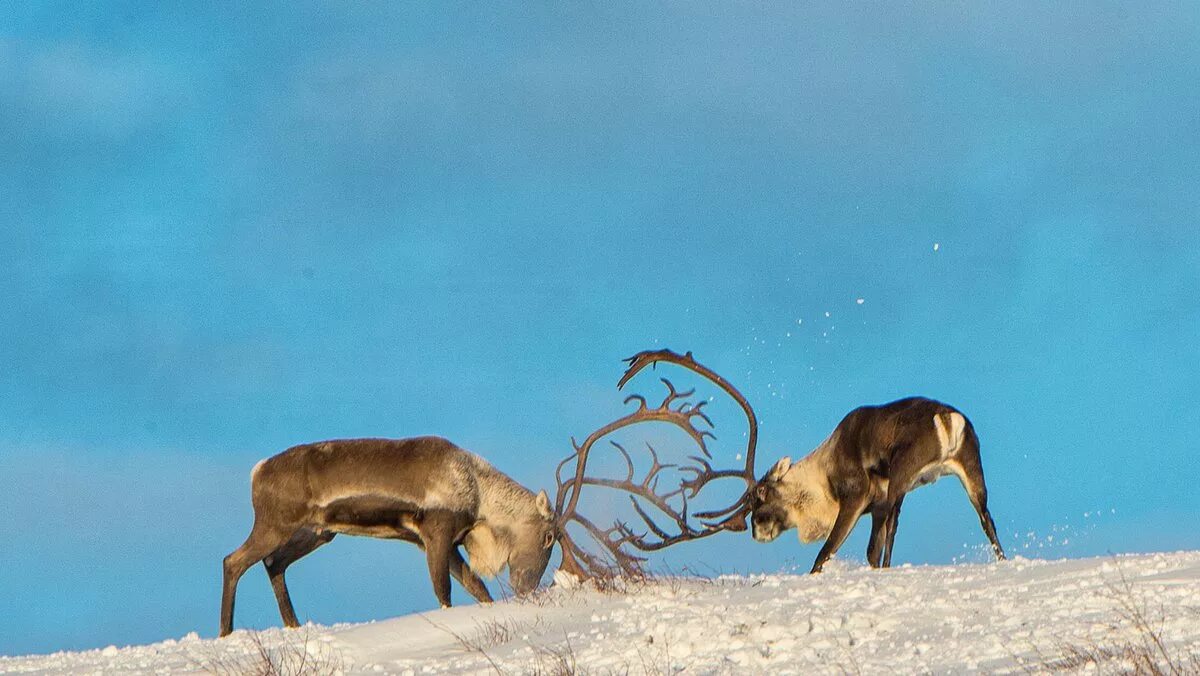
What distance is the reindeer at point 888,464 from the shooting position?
1326 cm

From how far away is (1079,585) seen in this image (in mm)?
8578

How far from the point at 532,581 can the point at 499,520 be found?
674 mm

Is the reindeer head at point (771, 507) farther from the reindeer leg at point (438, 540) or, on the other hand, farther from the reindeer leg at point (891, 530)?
the reindeer leg at point (438, 540)

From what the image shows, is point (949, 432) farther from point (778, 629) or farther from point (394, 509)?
point (778, 629)

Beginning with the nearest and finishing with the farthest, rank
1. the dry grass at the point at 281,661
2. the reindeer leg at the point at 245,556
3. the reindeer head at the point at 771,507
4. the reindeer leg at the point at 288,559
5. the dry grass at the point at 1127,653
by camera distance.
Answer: the dry grass at the point at 1127,653 → the dry grass at the point at 281,661 → the reindeer leg at the point at 245,556 → the reindeer leg at the point at 288,559 → the reindeer head at the point at 771,507

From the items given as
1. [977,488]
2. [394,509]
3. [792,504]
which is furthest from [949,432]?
[394,509]

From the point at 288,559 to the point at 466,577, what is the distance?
1.77 meters

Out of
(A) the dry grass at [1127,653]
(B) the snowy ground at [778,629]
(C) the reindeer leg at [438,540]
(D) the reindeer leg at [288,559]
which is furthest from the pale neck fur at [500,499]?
(A) the dry grass at [1127,653]

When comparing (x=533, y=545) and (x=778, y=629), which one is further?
(x=533, y=545)

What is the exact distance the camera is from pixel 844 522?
13.6 metres

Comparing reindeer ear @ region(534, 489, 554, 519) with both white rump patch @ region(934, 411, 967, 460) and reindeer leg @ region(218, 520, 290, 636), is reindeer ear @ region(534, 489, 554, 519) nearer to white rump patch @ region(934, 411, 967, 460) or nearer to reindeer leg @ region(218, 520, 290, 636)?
reindeer leg @ region(218, 520, 290, 636)

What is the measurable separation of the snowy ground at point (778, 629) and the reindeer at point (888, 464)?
2.06m

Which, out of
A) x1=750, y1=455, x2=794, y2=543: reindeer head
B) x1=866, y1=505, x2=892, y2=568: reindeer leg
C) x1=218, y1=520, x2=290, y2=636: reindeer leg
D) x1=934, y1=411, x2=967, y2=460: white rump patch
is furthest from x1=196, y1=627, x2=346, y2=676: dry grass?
x1=934, y1=411, x2=967, y2=460: white rump patch

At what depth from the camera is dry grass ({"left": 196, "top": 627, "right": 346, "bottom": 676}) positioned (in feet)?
28.5
